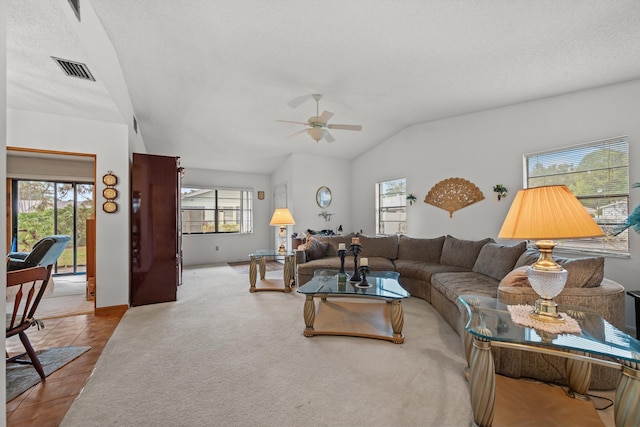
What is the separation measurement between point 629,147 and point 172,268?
5.74 metres

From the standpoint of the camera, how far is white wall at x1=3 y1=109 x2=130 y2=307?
328cm

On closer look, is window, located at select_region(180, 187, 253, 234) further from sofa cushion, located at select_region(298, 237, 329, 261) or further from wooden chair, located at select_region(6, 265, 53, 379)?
wooden chair, located at select_region(6, 265, 53, 379)

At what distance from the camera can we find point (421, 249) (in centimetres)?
454

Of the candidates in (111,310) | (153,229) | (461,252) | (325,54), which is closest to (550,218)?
(325,54)

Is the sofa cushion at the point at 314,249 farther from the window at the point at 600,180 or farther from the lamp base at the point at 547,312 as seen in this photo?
the window at the point at 600,180

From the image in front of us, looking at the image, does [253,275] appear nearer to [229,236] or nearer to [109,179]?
[109,179]

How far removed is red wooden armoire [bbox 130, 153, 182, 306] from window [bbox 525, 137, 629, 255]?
5244 millimetres

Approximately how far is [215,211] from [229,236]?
2.44ft

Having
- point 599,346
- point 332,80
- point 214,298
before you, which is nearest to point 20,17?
point 332,80

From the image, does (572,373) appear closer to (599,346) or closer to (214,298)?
(599,346)

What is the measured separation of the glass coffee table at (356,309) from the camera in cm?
263

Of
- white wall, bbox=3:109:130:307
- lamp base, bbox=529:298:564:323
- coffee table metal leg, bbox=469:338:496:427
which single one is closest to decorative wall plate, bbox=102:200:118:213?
white wall, bbox=3:109:130:307

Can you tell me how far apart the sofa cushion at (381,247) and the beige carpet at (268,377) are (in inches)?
63.7

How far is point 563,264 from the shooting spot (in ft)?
7.16
